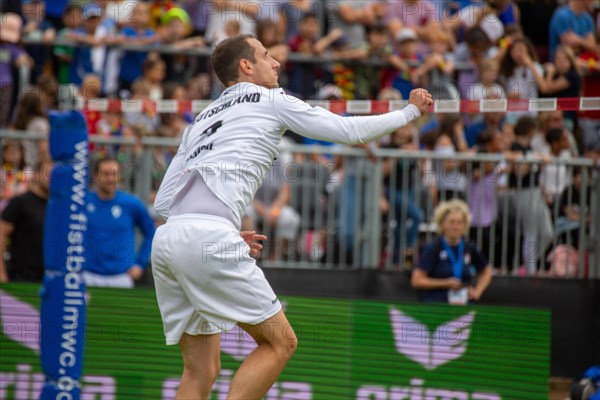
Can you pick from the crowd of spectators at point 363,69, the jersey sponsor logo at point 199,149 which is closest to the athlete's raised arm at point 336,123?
the jersey sponsor logo at point 199,149

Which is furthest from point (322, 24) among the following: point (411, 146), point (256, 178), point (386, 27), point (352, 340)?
point (256, 178)

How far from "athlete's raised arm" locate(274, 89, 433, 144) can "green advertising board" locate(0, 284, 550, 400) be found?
2960mm

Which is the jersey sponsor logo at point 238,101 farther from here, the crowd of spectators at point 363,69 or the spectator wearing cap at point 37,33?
the spectator wearing cap at point 37,33

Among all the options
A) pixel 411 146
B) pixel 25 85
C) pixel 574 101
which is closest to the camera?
pixel 574 101

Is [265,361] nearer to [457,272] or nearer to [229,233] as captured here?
[229,233]

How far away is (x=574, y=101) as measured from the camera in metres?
7.79

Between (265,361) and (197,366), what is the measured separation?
0.45 meters

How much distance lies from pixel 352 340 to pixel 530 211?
3.10m

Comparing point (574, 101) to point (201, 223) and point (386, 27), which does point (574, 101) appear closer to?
point (201, 223)

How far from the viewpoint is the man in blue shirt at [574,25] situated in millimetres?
12711

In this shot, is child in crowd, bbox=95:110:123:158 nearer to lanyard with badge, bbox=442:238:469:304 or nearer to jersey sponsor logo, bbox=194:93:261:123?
lanyard with badge, bbox=442:238:469:304

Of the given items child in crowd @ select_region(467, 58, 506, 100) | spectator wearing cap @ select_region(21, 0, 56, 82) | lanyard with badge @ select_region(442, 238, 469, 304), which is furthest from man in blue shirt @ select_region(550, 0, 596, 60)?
spectator wearing cap @ select_region(21, 0, 56, 82)

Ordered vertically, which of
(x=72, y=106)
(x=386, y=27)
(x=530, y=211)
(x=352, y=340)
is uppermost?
(x=386, y=27)

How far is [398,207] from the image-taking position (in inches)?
436
